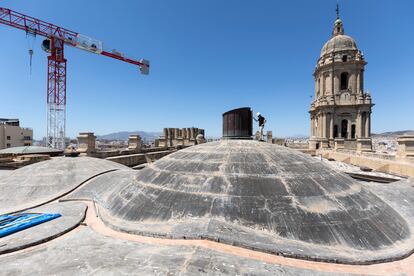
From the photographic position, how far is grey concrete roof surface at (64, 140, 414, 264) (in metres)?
6.29

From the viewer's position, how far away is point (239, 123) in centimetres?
1191

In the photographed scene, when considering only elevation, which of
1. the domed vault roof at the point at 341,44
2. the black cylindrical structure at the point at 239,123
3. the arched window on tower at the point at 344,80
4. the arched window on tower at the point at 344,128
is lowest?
the black cylindrical structure at the point at 239,123

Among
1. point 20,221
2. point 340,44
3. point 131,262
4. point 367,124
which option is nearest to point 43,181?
point 20,221

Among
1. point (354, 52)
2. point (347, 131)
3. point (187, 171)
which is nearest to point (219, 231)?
point (187, 171)

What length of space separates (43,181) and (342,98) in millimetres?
51524

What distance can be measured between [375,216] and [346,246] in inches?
92.9

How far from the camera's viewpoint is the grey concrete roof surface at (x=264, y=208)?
20.6 feet

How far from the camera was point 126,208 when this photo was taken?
28.5 ft

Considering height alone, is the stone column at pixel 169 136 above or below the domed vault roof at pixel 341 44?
below

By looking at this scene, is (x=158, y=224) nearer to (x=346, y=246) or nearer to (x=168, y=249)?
(x=168, y=249)

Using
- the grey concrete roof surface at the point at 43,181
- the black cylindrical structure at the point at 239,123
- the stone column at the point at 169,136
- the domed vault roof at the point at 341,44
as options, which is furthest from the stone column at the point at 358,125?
the grey concrete roof surface at the point at 43,181

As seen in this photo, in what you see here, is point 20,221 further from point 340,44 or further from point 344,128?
point 340,44

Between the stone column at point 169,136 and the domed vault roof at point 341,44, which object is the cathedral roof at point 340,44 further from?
the stone column at point 169,136

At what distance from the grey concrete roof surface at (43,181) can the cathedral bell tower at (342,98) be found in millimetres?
40475
